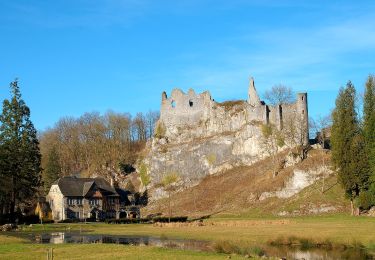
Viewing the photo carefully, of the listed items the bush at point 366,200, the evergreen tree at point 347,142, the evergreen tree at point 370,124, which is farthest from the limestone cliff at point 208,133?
the bush at point 366,200

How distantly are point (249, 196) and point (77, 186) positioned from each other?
38.7 metres

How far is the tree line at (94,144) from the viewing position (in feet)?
429

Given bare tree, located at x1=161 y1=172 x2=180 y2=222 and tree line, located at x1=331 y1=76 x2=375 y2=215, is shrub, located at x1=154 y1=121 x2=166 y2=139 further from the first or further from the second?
tree line, located at x1=331 y1=76 x2=375 y2=215

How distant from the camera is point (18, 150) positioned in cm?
7525

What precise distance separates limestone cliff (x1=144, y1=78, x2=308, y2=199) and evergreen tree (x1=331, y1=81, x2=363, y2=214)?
27.0 meters

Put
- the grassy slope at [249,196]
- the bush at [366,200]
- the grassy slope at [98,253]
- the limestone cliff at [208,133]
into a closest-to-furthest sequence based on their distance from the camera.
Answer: the grassy slope at [98,253] → the bush at [366,200] → the grassy slope at [249,196] → the limestone cliff at [208,133]

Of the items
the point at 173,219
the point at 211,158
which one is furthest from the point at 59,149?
the point at 173,219

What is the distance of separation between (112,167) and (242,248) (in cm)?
9616

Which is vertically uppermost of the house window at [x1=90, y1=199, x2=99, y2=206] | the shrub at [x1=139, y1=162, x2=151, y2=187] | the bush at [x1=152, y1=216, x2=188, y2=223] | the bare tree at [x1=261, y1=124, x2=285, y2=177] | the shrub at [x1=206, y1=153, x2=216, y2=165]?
the bare tree at [x1=261, y1=124, x2=285, y2=177]

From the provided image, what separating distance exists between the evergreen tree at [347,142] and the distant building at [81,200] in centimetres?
5264

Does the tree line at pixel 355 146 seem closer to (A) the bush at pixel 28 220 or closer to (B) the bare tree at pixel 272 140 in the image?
(B) the bare tree at pixel 272 140

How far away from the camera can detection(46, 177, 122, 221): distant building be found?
105375 millimetres

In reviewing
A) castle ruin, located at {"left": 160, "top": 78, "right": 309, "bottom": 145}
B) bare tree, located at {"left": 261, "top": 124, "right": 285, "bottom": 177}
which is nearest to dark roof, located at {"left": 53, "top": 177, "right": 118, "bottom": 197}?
castle ruin, located at {"left": 160, "top": 78, "right": 309, "bottom": 145}

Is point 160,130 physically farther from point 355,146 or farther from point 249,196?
point 355,146
